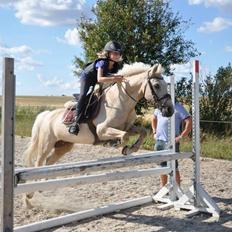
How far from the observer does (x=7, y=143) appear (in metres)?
3.88

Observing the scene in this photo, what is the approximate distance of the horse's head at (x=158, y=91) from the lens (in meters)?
5.90

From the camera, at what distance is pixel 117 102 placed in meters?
6.36

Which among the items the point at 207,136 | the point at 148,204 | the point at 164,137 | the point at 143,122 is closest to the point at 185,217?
the point at 148,204

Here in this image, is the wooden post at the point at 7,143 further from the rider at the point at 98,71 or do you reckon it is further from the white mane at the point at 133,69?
the white mane at the point at 133,69

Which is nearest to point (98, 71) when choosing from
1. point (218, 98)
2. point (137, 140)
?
point (137, 140)

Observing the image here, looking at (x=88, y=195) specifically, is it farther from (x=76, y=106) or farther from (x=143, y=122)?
(x=143, y=122)

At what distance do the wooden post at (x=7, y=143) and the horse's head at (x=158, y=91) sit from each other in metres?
2.45

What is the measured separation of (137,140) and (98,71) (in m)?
1.04

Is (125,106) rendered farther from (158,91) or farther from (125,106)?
(158,91)

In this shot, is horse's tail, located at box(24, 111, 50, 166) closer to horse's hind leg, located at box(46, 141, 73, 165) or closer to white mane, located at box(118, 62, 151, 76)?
horse's hind leg, located at box(46, 141, 73, 165)

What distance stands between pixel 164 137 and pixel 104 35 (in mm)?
12355

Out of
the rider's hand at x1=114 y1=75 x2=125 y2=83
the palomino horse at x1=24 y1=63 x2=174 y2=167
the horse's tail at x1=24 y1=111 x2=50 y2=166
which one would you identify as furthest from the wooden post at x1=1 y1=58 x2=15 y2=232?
the horse's tail at x1=24 y1=111 x2=50 y2=166

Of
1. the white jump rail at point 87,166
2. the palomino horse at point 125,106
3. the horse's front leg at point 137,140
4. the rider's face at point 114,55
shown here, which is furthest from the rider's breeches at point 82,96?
the white jump rail at point 87,166

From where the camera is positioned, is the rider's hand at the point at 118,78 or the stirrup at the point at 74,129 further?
the stirrup at the point at 74,129
